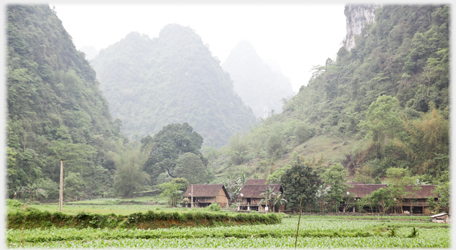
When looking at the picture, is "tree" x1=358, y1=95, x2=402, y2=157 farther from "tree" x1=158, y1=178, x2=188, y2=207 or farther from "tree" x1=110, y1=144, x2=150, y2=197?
"tree" x1=110, y1=144, x2=150, y2=197

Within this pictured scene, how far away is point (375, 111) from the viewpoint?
43531mm

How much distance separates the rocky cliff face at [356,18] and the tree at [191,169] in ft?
163

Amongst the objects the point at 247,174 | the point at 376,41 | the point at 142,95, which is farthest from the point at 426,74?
the point at 142,95

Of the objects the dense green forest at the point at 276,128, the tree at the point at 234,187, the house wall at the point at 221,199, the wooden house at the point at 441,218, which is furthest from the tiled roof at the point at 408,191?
the house wall at the point at 221,199

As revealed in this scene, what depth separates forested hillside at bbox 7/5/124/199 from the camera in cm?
4062

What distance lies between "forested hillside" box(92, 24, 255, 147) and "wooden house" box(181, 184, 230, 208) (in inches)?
2643

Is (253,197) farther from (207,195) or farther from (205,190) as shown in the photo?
(205,190)

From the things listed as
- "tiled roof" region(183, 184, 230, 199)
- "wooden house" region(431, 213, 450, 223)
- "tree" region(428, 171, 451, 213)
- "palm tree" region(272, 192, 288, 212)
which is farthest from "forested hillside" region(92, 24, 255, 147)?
"wooden house" region(431, 213, 450, 223)

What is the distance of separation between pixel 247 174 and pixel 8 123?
117 ft

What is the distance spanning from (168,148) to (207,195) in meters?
21.2

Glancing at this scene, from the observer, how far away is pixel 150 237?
529 inches

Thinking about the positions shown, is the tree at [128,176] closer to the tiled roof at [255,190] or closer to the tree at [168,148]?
the tree at [168,148]

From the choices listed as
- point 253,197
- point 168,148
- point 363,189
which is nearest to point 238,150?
point 168,148

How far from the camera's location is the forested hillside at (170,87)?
4747 inches
